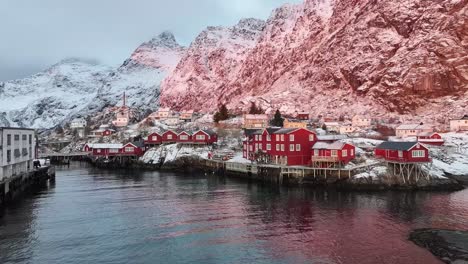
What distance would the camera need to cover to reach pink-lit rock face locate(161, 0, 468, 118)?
117000 millimetres

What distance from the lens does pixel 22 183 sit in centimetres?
5941

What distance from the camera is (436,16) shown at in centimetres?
12306

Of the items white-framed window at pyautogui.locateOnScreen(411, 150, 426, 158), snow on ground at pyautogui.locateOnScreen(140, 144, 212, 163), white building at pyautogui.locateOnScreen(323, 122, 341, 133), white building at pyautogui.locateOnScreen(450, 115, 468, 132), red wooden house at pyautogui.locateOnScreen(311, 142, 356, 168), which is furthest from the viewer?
white building at pyautogui.locateOnScreen(323, 122, 341, 133)

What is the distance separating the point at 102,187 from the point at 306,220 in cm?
4126

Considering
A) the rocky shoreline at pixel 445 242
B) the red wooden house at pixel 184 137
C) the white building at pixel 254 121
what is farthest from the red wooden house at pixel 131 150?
the rocky shoreline at pixel 445 242

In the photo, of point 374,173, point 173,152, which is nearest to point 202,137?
point 173,152

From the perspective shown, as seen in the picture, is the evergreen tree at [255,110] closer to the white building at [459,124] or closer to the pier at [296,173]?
the pier at [296,173]

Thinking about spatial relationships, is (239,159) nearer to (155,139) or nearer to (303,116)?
(155,139)

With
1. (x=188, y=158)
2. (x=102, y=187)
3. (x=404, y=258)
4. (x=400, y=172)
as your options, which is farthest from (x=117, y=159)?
(x=404, y=258)

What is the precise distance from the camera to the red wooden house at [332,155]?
6159cm

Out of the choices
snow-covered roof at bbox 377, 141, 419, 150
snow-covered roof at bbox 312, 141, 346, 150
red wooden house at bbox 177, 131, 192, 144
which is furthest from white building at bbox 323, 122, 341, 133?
snow-covered roof at bbox 312, 141, 346, 150

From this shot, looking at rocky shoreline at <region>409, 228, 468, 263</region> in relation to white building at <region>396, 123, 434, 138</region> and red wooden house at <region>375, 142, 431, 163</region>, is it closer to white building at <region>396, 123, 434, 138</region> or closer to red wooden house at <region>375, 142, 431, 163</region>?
red wooden house at <region>375, 142, 431, 163</region>

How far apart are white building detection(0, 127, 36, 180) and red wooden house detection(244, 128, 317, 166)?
4202 centimetres

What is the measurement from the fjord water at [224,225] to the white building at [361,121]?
60.8m
